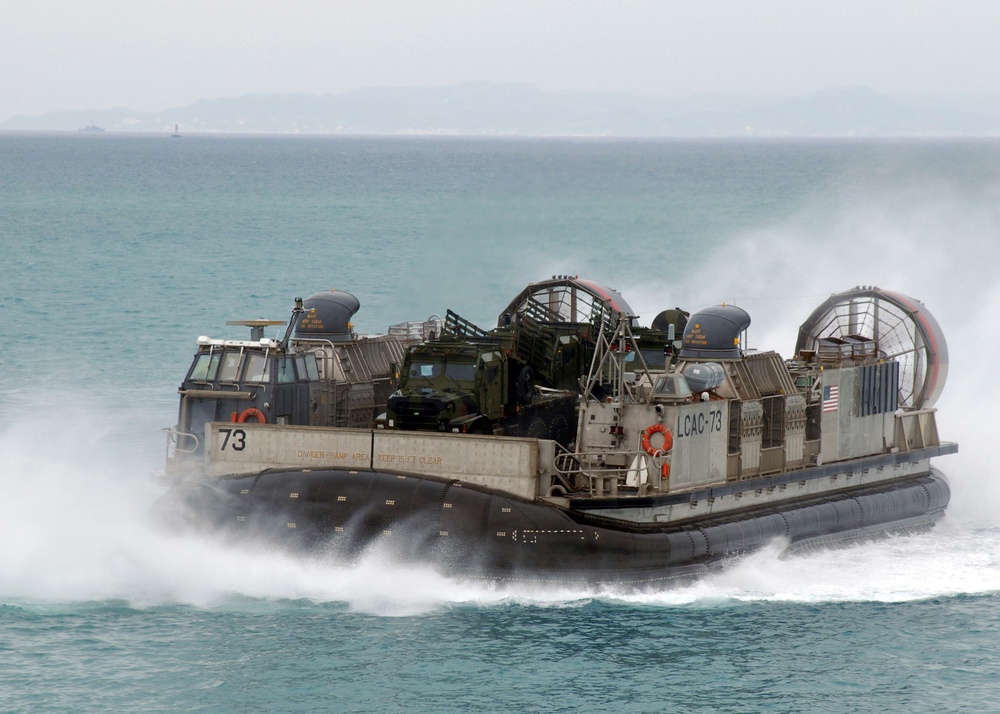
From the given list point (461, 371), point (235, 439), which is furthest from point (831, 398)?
point (235, 439)

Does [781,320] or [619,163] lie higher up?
[619,163]

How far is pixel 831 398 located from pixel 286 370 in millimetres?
9022

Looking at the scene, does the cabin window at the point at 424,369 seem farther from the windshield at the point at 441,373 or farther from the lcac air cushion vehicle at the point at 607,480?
the lcac air cushion vehicle at the point at 607,480

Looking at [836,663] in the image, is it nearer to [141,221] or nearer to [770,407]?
[770,407]

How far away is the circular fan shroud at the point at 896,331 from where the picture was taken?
27266mm

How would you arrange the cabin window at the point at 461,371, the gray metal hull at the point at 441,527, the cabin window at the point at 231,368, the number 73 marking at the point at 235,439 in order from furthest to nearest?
the cabin window at the point at 461,371, the cabin window at the point at 231,368, the number 73 marking at the point at 235,439, the gray metal hull at the point at 441,527

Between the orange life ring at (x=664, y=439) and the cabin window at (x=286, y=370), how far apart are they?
18.8 ft

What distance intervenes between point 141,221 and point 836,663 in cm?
8296

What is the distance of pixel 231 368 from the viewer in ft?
77.3

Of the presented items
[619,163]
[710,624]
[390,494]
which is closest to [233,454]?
[390,494]

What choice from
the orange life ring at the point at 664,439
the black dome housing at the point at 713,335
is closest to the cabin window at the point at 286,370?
the orange life ring at the point at 664,439

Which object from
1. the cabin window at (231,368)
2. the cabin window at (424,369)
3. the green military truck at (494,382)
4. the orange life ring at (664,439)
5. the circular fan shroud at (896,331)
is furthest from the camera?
the circular fan shroud at (896,331)

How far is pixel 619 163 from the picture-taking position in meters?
64.8

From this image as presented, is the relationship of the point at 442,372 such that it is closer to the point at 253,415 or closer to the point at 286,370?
the point at 286,370
